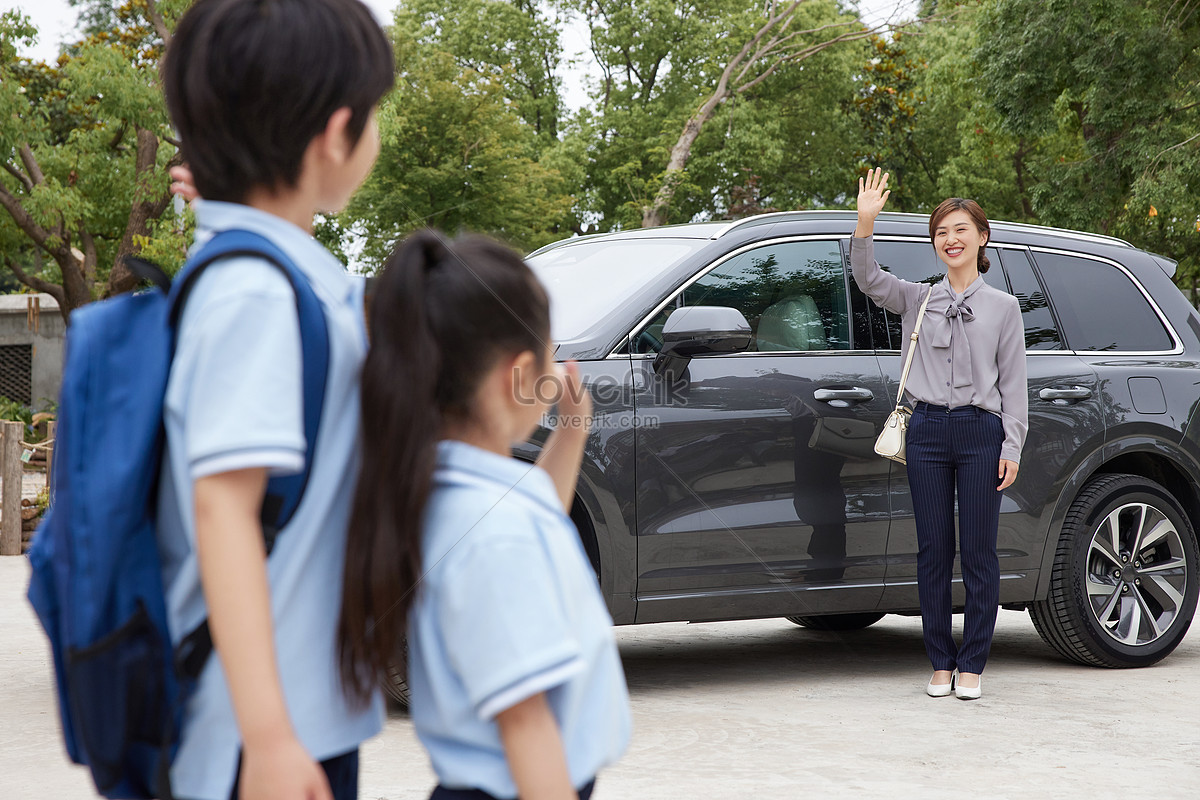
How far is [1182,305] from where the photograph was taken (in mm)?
6016

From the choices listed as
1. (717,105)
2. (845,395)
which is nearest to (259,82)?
(845,395)

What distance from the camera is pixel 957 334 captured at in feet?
16.2

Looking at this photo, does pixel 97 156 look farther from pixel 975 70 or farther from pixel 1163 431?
pixel 1163 431

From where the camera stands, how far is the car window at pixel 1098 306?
5.70 metres

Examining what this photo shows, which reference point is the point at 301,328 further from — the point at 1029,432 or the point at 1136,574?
the point at 1136,574

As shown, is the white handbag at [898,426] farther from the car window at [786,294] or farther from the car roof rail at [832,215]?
the car roof rail at [832,215]

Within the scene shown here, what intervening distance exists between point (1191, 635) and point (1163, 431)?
1.84 metres

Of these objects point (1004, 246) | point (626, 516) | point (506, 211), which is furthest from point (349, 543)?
point (506, 211)

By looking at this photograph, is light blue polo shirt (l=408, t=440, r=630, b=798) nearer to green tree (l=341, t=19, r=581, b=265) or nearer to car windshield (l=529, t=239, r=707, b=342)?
car windshield (l=529, t=239, r=707, b=342)

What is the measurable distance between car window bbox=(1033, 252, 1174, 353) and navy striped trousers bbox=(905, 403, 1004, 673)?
43.2 inches

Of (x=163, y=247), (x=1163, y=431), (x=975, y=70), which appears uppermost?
(x=975, y=70)

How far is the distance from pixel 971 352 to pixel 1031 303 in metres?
0.94

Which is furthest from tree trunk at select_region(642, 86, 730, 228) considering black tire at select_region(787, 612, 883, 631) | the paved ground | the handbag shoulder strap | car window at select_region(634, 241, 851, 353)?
the handbag shoulder strap

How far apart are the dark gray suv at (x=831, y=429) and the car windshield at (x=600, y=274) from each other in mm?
15
